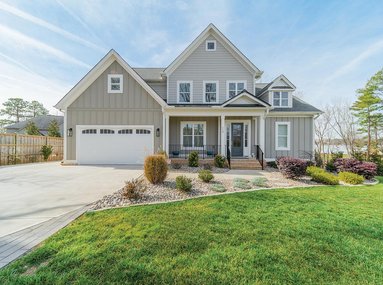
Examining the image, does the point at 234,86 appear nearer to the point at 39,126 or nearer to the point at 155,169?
the point at 155,169

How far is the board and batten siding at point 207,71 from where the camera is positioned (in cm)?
1441

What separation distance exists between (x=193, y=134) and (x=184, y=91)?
11.2ft

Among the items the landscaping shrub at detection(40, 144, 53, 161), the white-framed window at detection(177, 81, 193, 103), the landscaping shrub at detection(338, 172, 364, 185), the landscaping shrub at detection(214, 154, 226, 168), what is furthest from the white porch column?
the landscaping shrub at detection(40, 144, 53, 161)

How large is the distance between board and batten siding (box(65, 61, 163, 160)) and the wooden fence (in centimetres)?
520

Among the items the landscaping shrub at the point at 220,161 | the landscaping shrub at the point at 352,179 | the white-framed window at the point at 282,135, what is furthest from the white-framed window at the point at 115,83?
the landscaping shrub at the point at 352,179

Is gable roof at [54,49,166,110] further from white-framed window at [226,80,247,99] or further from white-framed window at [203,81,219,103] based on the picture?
white-framed window at [226,80,247,99]

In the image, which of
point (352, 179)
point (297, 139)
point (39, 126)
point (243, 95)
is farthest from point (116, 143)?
point (39, 126)

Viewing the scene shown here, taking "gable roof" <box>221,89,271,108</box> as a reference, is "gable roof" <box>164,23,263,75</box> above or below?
above

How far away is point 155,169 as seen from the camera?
6949 mm

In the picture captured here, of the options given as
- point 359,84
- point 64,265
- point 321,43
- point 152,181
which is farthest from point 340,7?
point 359,84

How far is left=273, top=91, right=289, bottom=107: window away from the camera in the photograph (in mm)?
14344

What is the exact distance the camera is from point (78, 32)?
12664 mm

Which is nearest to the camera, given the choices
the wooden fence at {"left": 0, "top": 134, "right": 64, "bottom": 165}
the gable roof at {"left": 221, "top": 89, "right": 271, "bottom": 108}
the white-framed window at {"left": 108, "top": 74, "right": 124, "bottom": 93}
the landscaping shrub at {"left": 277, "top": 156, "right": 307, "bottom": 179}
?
the landscaping shrub at {"left": 277, "top": 156, "right": 307, "bottom": 179}

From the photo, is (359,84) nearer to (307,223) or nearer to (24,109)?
(307,223)
